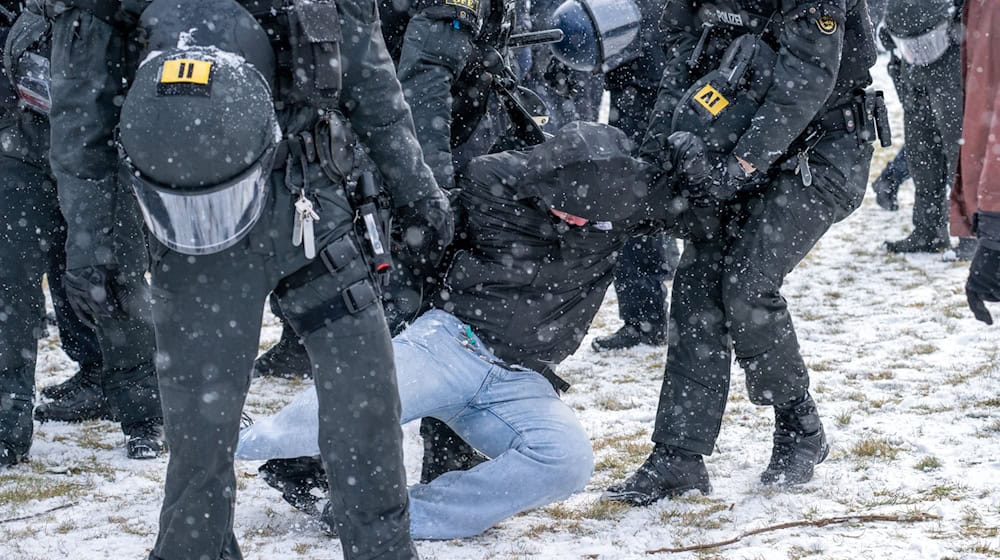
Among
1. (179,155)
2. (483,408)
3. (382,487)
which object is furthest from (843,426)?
(179,155)

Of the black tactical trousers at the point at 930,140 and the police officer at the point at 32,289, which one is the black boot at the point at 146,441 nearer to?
the police officer at the point at 32,289

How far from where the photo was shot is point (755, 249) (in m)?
3.79

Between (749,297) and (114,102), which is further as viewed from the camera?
(749,297)

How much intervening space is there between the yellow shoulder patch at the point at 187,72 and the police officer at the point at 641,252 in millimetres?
3635

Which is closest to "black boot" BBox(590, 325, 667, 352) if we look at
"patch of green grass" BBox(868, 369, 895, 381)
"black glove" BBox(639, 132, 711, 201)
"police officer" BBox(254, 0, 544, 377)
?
"patch of green grass" BBox(868, 369, 895, 381)

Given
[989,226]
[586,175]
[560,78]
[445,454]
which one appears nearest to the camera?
[586,175]

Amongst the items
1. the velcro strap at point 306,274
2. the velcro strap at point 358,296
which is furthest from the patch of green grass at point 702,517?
the velcro strap at point 306,274

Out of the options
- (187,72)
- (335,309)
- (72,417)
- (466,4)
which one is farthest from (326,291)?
(72,417)

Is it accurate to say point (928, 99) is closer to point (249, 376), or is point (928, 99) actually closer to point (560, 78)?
point (560, 78)

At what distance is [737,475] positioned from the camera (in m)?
4.11

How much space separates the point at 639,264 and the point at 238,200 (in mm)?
3616

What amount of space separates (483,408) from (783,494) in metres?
1.10

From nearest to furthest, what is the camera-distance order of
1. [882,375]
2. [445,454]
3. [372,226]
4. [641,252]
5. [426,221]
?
1. [372,226]
2. [426,221]
3. [445,454]
4. [882,375]
5. [641,252]

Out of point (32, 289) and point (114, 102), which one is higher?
point (114, 102)
